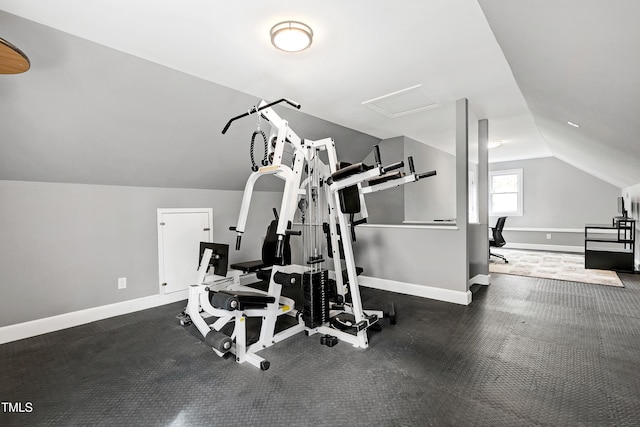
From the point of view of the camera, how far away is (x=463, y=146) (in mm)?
3625

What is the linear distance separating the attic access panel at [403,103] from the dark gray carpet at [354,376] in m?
2.35

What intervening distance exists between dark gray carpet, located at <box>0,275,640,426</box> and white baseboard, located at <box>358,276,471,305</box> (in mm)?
445

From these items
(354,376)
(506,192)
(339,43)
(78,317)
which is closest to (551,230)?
(506,192)

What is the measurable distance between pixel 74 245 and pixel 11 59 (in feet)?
6.52

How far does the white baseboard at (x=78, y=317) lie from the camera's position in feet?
8.73

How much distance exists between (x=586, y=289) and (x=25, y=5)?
6121 millimetres

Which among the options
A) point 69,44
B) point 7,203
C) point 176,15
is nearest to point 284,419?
point 176,15

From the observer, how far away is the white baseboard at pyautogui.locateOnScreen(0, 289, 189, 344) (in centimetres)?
266

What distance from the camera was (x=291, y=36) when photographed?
6.51ft

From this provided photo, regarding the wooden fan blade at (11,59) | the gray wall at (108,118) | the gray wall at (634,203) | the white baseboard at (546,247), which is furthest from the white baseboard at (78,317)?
the white baseboard at (546,247)

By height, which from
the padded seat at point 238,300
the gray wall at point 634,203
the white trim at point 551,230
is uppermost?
the gray wall at point 634,203

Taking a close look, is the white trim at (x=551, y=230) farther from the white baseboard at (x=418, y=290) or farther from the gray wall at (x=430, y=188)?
the white baseboard at (x=418, y=290)

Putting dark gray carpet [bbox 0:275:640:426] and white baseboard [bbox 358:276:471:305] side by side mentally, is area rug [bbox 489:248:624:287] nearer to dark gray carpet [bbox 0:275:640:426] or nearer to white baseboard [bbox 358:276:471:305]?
dark gray carpet [bbox 0:275:640:426]

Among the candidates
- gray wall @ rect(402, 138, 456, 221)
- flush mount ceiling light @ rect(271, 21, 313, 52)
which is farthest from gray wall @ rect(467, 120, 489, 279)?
flush mount ceiling light @ rect(271, 21, 313, 52)
